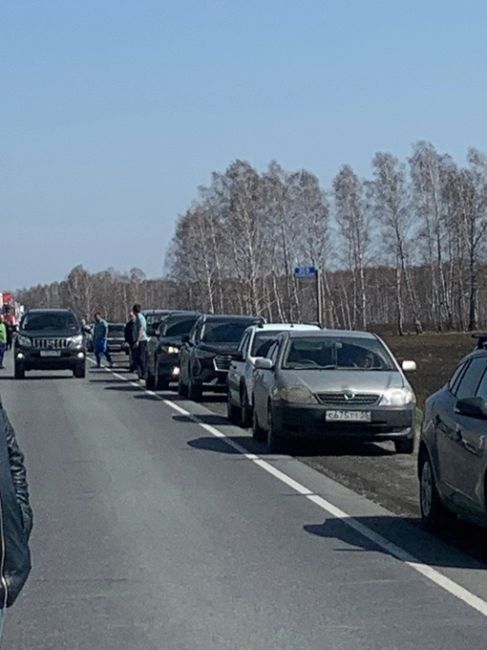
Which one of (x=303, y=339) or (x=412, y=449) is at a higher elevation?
(x=303, y=339)

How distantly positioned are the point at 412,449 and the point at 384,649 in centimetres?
1061

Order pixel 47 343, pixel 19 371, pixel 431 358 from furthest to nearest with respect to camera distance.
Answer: pixel 431 358 → pixel 19 371 → pixel 47 343

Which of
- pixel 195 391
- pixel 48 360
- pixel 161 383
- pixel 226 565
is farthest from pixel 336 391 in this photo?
pixel 48 360

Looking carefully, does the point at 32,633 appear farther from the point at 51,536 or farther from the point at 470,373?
the point at 470,373

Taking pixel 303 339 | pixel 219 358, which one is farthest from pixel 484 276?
pixel 303 339

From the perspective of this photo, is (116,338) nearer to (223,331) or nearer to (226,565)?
(223,331)

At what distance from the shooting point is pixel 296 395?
17328 millimetres

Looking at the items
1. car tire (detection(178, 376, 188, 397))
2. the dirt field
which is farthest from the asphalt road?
car tire (detection(178, 376, 188, 397))

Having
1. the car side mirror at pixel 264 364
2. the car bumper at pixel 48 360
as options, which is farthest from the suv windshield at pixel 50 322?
the car side mirror at pixel 264 364

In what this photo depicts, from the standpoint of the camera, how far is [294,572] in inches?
376

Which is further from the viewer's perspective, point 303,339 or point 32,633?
point 303,339

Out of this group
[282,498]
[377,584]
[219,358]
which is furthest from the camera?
[219,358]

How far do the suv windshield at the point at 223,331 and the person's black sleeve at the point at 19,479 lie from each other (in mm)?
23327

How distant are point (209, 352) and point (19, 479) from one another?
887 inches
